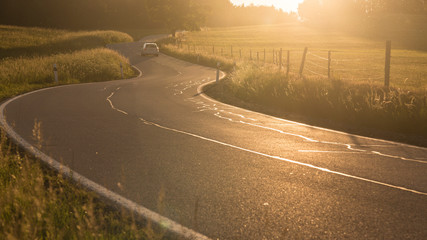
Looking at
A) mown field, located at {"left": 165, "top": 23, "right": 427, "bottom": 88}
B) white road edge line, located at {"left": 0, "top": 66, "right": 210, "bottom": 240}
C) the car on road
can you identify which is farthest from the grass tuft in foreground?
the car on road

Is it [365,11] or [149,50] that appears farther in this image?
[365,11]

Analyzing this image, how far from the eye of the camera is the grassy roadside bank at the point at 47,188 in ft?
11.7

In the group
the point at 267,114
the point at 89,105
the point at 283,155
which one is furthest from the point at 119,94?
the point at 283,155

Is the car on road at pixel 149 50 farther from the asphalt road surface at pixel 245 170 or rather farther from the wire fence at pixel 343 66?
the asphalt road surface at pixel 245 170

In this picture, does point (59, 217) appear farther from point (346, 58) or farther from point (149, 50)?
point (346, 58)

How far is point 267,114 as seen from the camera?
38.2 feet

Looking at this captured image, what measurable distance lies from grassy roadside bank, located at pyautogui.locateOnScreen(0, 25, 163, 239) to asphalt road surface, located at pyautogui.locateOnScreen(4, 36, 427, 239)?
1.68ft

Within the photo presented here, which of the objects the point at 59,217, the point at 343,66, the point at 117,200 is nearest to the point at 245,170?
the point at 117,200

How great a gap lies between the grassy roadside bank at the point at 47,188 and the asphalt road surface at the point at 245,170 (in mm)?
511

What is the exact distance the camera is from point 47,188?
4.99m

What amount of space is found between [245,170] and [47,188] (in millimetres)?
3003

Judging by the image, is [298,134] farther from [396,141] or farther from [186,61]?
[186,61]

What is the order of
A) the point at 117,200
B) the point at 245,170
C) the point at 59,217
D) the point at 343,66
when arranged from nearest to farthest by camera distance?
the point at 59,217
the point at 117,200
the point at 245,170
the point at 343,66

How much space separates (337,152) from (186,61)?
1277 inches
